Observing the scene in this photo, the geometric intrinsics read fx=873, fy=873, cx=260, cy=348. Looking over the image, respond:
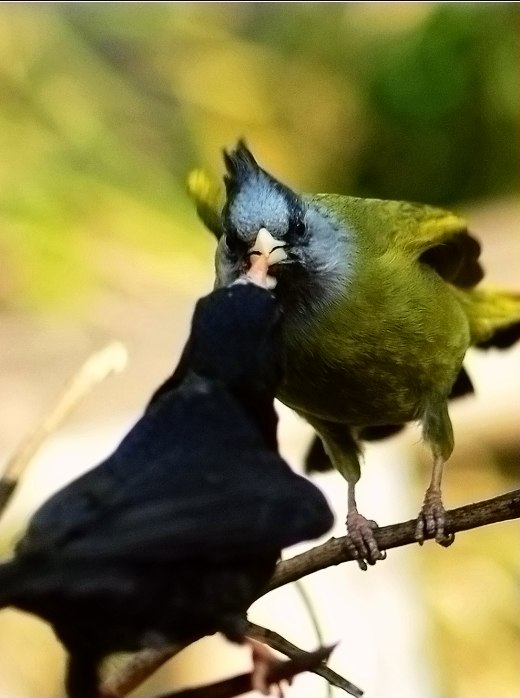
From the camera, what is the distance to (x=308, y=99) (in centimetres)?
149

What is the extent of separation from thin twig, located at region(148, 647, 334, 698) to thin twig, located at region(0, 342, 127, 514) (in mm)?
236

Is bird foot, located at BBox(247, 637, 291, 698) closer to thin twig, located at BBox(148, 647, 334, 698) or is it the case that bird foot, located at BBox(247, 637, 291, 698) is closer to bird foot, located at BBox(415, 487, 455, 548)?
thin twig, located at BBox(148, 647, 334, 698)

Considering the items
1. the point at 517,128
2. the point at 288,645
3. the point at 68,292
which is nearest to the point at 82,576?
the point at 288,645

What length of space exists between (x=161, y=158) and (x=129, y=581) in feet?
3.36

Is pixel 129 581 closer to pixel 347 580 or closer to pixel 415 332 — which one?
pixel 415 332

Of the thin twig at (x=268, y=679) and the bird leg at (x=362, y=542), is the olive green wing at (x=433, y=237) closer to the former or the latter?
the bird leg at (x=362, y=542)

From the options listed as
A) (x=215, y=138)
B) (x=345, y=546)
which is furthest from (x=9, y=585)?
(x=215, y=138)

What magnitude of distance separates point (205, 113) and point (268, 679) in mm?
1052

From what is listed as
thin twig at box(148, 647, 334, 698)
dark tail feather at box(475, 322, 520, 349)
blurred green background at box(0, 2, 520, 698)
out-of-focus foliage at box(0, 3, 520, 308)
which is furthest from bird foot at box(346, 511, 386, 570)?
out-of-focus foliage at box(0, 3, 520, 308)

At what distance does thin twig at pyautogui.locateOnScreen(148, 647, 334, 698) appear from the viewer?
59 centimetres

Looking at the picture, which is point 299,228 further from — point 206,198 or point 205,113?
point 205,113

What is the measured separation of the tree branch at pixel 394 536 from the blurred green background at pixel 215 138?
63cm

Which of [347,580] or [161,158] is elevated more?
[161,158]

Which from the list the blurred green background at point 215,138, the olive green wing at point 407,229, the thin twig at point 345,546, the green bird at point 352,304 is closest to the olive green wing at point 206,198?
the green bird at point 352,304
